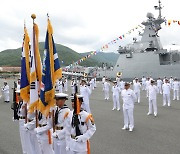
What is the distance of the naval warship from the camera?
29.4 metres

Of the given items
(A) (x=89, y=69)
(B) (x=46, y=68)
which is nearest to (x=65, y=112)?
(B) (x=46, y=68)

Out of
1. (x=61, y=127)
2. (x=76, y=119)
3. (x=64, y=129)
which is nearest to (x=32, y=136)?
(x=61, y=127)

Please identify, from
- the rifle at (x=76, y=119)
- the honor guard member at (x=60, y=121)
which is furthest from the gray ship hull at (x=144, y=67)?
the rifle at (x=76, y=119)

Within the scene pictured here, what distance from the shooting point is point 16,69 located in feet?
251

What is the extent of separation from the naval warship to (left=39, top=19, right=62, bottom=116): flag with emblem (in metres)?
25.2

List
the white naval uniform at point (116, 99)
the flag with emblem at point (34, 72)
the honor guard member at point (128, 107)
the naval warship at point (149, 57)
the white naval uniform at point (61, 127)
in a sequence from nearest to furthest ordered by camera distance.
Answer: the white naval uniform at point (61, 127)
the flag with emblem at point (34, 72)
the honor guard member at point (128, 107)
the white naval uniform at point (116, 99)
the naval warship at point (149, 57)

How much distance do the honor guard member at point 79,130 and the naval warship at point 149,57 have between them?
2569cm

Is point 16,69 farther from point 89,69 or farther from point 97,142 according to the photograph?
point 97,142

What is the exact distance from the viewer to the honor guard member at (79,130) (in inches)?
165

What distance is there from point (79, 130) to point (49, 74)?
134cm

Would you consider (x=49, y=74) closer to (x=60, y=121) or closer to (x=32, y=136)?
(x=60, y=121)

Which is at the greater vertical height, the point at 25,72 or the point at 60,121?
the point at 25,72

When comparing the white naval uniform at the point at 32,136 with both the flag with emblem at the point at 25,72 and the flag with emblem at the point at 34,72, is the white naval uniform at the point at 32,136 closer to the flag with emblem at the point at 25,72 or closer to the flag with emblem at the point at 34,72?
the flag with emblem at the point at 34,72

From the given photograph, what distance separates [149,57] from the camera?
3028cm
